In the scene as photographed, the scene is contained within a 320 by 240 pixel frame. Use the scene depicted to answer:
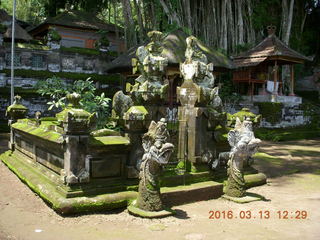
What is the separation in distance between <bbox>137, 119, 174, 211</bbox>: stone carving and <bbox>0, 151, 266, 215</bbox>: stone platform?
0.56m

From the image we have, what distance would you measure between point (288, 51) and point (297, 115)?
14.3 feet

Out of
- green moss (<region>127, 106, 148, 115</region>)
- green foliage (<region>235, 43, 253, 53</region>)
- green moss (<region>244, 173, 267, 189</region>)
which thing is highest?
green foliage (<region>235, 43, 253, 53</region>)

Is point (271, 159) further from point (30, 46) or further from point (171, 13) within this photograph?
point (171, 13)

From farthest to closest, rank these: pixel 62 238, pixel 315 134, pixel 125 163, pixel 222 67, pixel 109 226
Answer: pixel 315 134, pixel 222 67, pixel 125 163, pixel 109 226, pixel 62 238

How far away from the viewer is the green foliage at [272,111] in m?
21.2

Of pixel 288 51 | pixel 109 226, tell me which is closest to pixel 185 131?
pixel 109 226

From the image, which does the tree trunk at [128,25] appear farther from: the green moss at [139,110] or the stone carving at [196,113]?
the green moss at [139,110]

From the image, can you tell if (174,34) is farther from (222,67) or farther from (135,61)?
(135,61)

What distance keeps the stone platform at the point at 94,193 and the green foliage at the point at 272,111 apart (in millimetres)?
13438

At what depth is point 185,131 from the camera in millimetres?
7656

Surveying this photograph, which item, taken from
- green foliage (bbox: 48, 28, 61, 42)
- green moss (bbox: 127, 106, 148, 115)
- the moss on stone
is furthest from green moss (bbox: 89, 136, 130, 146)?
green foliage (bbox: 48, 28, 61, 42)

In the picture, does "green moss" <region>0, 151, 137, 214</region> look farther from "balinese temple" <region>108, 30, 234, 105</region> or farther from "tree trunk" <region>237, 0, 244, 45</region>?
"tree trunk" <region>237, 0, 244, 45</region>

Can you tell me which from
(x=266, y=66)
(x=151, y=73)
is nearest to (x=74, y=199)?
(x=151, y=73)

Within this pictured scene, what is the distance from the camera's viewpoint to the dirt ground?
17.3ft
